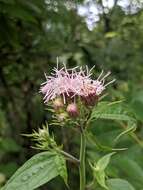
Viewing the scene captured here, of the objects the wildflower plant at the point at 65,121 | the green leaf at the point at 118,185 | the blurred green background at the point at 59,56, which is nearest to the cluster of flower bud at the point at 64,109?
the wildflower plant at the point at 65,121

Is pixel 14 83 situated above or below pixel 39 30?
below

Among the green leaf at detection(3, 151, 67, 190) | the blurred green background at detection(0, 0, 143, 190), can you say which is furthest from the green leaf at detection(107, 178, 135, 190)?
the blurred green background at detection(0, 0, 143, 190)

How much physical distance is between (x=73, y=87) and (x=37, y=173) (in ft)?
0.62

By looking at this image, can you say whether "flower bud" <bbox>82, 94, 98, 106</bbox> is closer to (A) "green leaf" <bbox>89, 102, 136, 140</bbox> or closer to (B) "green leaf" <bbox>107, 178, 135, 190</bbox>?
(A) "green leaf" <bbox>89, 102, 136, 140</bbox>

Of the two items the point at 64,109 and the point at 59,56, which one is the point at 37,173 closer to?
the point at 64,109

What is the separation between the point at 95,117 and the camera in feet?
4.21

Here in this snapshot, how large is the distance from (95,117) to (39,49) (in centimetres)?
179

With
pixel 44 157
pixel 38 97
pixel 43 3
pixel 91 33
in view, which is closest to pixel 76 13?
pixel 91 33

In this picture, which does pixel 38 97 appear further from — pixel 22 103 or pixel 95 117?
pixel 95 117

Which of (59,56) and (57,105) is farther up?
(59,56)

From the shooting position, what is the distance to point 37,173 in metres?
1.27

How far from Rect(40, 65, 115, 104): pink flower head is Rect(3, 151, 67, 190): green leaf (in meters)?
0.13

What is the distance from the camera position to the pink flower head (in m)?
1.25

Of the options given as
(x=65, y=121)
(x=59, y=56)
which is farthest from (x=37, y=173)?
(x=59, y=56)
